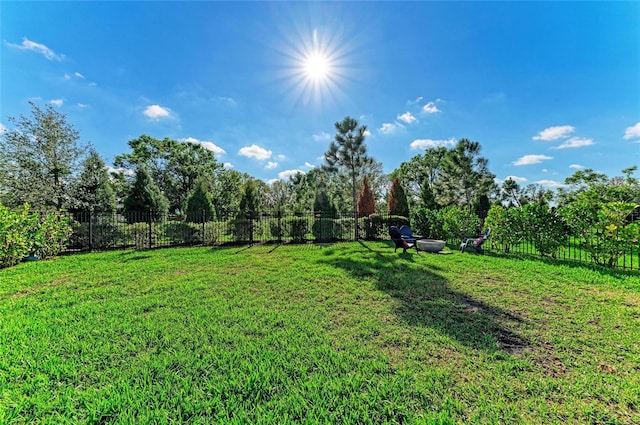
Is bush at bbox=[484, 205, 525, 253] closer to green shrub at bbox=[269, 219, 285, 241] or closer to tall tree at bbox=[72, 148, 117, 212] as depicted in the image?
green shrub at bbox=[269, 219, 285, 241]

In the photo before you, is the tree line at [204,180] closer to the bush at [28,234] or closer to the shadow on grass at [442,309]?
the bush at [28,234]

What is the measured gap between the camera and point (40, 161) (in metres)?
10.2

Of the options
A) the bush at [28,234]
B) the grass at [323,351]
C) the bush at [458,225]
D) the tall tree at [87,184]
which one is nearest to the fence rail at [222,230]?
the bush at [458,225]

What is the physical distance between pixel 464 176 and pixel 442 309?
2723cm

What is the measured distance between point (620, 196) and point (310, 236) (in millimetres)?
10312

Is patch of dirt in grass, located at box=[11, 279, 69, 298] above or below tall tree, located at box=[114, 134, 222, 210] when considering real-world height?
below

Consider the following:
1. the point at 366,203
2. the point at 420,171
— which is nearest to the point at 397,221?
the point at 366,203

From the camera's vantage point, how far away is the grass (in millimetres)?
1847

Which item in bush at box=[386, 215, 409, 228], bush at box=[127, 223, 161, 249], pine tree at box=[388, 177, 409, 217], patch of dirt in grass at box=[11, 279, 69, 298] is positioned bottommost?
patch of dirt in grass at box=[11, 279, 69, 298]

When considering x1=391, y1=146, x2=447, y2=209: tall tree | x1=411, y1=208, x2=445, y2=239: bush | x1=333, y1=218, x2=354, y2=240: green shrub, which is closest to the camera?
x1=411, y1=208, x2=445, y2=239: bush

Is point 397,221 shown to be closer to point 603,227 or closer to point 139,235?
point 603,227

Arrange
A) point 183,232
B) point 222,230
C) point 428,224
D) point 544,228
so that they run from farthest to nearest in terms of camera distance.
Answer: point 222,230 → point 428,224 → point 183,232 → point 544,228

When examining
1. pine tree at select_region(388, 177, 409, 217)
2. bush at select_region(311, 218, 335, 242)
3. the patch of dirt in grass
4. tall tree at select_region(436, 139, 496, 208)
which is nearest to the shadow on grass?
bush at select_region(311, 218, 335, 242)

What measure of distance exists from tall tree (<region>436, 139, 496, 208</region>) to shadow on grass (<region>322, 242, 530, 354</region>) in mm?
24177
